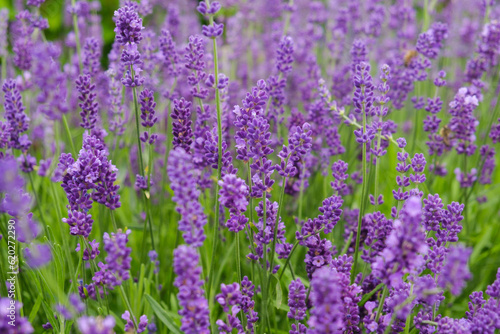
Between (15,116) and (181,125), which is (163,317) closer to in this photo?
(181,125)

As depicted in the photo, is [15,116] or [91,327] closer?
[91,327]

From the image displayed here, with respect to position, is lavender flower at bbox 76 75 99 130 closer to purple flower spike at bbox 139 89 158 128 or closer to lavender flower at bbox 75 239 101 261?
purple flower spike at bbox 139 89 158 128

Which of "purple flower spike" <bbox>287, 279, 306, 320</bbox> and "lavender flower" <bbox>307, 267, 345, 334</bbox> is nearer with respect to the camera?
"lavender flower" <bbox>307, 267, 345, 334</bbox>

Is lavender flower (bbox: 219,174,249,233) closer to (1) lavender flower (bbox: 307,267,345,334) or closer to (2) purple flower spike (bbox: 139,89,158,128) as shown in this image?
(1) lavender flower (bbox: 307,267,345,334)

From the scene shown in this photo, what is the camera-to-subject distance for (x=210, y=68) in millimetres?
3613

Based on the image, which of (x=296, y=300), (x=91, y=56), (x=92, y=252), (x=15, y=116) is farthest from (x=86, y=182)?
(x=91, y=56)

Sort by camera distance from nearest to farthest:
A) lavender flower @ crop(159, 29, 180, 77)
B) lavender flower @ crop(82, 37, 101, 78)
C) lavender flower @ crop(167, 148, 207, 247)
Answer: lavender flower @ crop(167, 148, 207, 247) < lavender flower @ crop(159, 29, 180, 77) < lavender flower @ crop(82, 37, 101, 78)

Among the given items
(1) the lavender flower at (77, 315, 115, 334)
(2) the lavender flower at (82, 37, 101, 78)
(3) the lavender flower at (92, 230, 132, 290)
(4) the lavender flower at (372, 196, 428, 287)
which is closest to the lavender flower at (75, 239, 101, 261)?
(3) the lavender flower at (92, 230, 132, 290)

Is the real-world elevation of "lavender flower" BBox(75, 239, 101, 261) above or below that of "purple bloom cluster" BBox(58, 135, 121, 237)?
below

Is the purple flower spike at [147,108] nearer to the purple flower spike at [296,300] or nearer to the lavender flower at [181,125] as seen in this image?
the lavender flower at [181,125]

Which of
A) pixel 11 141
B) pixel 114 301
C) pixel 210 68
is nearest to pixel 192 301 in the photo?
pixel 11 141

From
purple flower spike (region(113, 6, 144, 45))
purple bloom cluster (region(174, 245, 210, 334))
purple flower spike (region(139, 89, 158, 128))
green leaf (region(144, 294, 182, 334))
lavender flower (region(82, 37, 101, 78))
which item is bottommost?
green leaf (region(144, 294, 182, 334))

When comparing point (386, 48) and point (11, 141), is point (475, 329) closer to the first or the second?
point (11, 141)

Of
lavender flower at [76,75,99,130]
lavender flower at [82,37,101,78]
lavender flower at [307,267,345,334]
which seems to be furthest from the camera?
lavender flower at [82,37,101,78]
